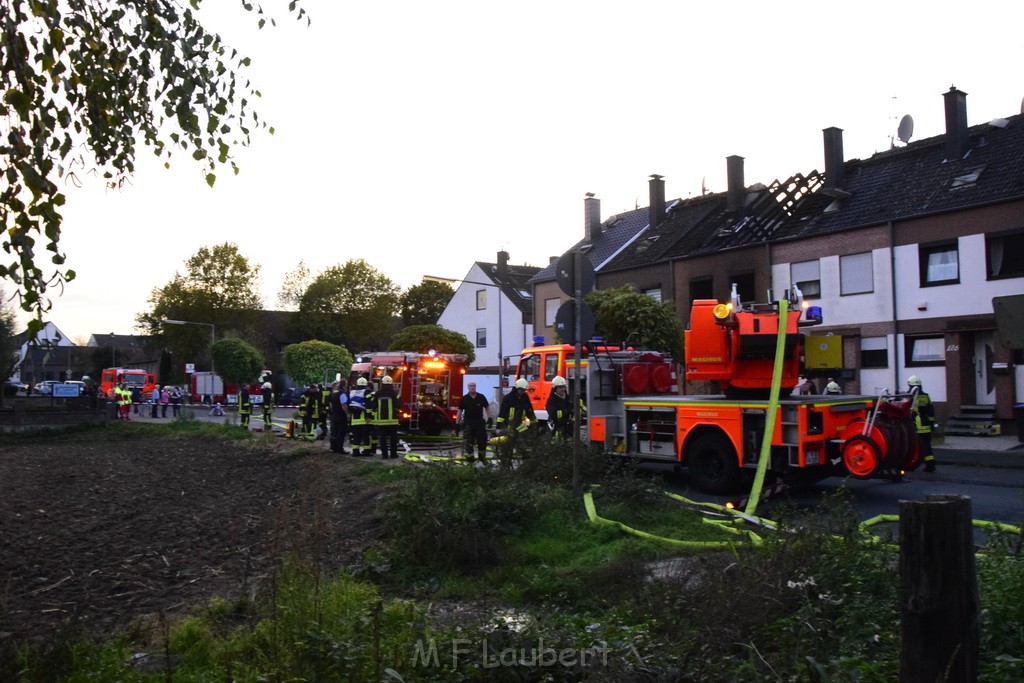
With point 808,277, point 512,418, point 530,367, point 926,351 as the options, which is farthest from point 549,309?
point 512,418

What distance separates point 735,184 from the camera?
113 feet

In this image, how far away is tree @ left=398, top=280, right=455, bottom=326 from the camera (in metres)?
78.7

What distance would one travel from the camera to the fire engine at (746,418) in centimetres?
1073

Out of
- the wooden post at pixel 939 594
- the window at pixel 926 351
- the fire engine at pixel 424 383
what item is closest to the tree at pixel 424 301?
the fire engine at pixel 424 383

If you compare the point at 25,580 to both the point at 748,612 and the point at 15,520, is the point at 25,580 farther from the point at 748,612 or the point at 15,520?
the point at 748,612

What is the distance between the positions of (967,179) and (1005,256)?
126 inches

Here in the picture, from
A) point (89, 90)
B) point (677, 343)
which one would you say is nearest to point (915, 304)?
point (677, 343)

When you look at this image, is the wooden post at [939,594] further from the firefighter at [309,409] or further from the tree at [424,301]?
the tree at [424,301]

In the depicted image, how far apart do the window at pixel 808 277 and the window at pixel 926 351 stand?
351 centimetres

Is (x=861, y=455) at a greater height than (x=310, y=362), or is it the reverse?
(x=310, y=362)

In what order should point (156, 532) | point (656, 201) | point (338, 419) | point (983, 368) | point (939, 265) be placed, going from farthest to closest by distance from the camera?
point (656, 201), point (939, 265), point (983, 368), point (338, 419), point (156, 532)

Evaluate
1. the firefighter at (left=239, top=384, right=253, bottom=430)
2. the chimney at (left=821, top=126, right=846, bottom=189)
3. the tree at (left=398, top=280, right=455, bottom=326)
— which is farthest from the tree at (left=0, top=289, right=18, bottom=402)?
the tree at (left=398, top=280, right=455, bottom=326)

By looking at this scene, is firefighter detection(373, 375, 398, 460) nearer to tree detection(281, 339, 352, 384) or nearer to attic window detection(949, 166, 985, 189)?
attic window detection(949, 166, 985, 189)

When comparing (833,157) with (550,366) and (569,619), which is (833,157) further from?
(569,619)
